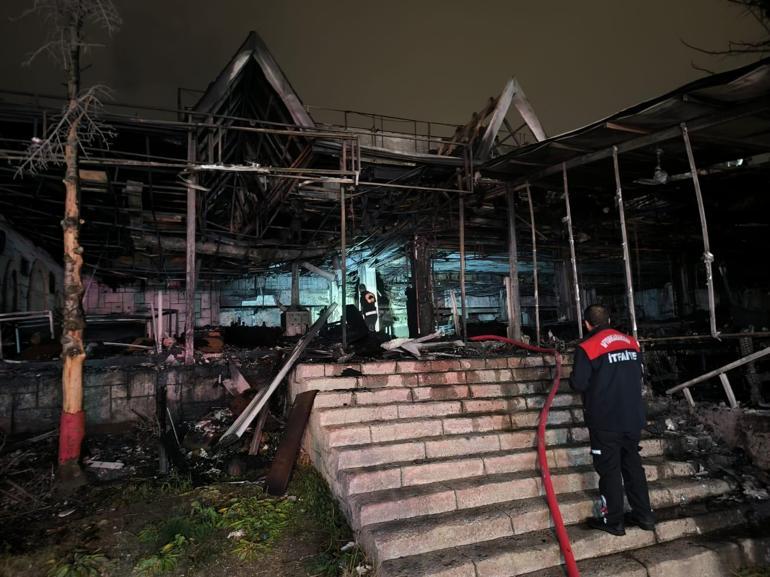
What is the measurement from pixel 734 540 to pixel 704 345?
4.69 m

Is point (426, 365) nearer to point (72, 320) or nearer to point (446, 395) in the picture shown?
point (446, 395)

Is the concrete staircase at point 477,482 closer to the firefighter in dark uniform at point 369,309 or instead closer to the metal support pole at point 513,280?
the metal support pole at point 513,280

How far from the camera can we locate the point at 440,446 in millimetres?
5191

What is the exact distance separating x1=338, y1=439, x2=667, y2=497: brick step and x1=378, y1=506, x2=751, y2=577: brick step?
2.80ft

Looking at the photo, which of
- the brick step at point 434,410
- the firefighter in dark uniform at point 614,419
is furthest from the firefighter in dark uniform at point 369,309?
the firefighter in dark uniform at point 614,419

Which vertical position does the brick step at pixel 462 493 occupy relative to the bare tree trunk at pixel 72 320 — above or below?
below

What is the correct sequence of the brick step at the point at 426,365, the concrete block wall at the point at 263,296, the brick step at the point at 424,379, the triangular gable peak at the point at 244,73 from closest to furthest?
1. the brick step at the point at 424,379
2. the brick step at the point at 426,365
3. the triangular gable peak at the point at 244,73
4. the concrete block wall at the point at 263,296

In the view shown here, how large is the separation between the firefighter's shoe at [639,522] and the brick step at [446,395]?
2017 mm

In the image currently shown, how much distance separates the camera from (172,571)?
3854 mm

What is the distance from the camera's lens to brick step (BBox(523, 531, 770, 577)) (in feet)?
12.7

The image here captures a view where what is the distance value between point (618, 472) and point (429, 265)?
8.75 m

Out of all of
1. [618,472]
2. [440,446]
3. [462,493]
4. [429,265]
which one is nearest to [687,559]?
[618,472]

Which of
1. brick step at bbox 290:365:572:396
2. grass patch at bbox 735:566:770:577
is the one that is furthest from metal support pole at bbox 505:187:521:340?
grass patch at bbox 735:566:770:577

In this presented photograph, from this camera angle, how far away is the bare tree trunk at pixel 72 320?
5562 millimetres
